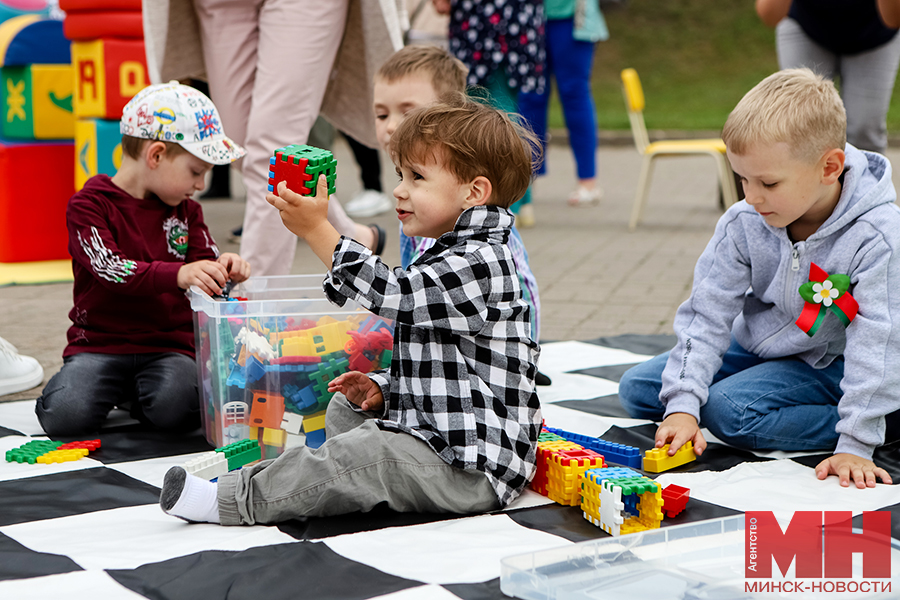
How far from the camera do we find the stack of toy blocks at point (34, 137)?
4.48 m

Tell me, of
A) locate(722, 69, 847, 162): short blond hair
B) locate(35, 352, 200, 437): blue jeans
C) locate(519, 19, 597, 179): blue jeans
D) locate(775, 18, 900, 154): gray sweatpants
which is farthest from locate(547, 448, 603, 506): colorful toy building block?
locate(519, 19, 597, 179): blue jeans

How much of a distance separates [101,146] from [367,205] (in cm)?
241

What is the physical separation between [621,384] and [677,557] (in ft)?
3.22

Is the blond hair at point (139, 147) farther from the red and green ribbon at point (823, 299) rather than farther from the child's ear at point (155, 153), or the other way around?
the red and green ribbon at point (823, 299)

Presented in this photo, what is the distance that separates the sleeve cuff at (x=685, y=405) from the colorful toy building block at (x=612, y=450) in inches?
5.8

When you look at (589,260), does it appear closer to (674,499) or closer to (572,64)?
(572,64)

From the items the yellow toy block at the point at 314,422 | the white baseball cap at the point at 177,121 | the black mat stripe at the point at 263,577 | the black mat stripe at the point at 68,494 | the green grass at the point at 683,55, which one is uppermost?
the green grass at the point at 683,55

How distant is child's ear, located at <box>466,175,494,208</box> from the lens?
1865 millimetres

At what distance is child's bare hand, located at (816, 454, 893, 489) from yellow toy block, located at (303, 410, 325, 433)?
104 cm

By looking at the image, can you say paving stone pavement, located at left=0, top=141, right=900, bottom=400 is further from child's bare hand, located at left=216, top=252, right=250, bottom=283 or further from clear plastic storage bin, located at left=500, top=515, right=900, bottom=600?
clear plastic storage bin, located at left=500, top=515, right=900, bottom=600

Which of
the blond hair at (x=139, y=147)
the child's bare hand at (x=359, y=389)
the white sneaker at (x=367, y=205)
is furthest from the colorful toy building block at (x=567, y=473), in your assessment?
the white sneaker at (x=367, y=205)

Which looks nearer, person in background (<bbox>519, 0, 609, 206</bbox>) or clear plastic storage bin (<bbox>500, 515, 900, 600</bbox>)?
clear plastic storage bin (<bbox>500, 515, 900, 600</bbox>)

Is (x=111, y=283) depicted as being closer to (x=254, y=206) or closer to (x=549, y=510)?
(x=254, y=206)

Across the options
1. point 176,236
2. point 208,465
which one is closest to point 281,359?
point 208,465
